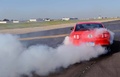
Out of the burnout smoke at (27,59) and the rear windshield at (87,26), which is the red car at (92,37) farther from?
the burnout smoke at (27,59)

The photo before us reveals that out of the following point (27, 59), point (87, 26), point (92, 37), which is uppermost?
point (87, 26)

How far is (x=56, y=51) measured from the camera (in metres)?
10.9

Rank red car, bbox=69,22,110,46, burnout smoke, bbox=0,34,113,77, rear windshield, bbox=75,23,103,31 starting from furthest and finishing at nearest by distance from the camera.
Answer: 1. rear windshield, bbox=75,23,103,31
2. red car, bbox=69,22,110,46
3. burnout smoke, bbox=0,34,113,77

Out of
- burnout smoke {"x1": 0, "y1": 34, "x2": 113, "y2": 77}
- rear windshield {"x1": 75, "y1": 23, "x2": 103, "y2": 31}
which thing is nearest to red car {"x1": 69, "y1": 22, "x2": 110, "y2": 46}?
rear windshield {"x1": 75, "y1": 23, "x2": 103, "y2": 31}

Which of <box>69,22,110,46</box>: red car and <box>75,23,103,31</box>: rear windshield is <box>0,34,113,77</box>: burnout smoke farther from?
<box>75,23,103,31</box>: rear windshield

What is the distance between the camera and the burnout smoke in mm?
8134

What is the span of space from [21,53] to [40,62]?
30.9 inches

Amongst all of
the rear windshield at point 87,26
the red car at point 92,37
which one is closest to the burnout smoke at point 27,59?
the red car at point 92,37

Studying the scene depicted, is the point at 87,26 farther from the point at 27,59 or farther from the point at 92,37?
the point at 27,59

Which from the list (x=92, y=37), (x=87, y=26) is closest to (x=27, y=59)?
(x=92, y=37)

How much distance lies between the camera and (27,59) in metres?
8.75

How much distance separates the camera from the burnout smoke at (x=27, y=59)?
26.7ft

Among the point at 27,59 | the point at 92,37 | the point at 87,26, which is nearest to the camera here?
the point at 27,59

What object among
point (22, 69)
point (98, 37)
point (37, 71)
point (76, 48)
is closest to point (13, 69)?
point (22, 69)
